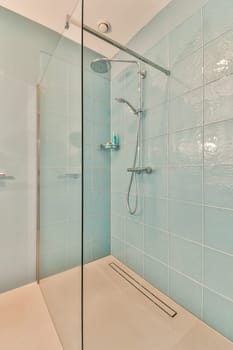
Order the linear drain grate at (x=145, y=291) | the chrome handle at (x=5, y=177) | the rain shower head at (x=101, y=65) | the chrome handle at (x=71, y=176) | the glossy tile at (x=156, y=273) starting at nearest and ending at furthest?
the chrome handle at (x=71, y=176) → the linear drain grate at (x=145, y=291) → the glossy tile at (x=156, y=273) → the chrome handle at (x=5, y=177) → the rain shower head at (x=101, y=65)

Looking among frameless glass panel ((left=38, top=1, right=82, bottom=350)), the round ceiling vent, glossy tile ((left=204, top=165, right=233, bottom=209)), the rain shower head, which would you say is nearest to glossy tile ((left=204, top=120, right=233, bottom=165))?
glossy tile ((left=204, top=165, right=233, bottom=209))

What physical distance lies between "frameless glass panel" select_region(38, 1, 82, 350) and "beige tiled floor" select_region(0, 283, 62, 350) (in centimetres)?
5

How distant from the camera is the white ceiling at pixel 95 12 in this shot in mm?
1191

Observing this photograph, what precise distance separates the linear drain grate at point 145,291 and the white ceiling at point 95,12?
166cm

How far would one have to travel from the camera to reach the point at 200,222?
968mm

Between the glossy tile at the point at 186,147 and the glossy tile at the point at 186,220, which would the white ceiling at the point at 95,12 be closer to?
the glossy tile at the point at 186,147

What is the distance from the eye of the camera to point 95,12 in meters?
1.26

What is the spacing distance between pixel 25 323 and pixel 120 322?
549 millimetres

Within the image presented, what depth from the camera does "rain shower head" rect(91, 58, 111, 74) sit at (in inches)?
55.5

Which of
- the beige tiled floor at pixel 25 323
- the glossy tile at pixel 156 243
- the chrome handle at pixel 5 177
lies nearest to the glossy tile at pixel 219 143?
the glossy tile at pixel 156 243

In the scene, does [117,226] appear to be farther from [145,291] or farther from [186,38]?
[186,38]

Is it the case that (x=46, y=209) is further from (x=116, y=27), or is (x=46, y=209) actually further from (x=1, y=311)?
(x=116, y=27)

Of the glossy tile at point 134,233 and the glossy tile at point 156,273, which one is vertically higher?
the glossy tile at point 134,233

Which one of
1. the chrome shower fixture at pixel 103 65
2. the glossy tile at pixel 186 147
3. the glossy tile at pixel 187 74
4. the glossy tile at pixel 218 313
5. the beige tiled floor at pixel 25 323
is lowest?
the beige tiled floor at pixel 25 323
